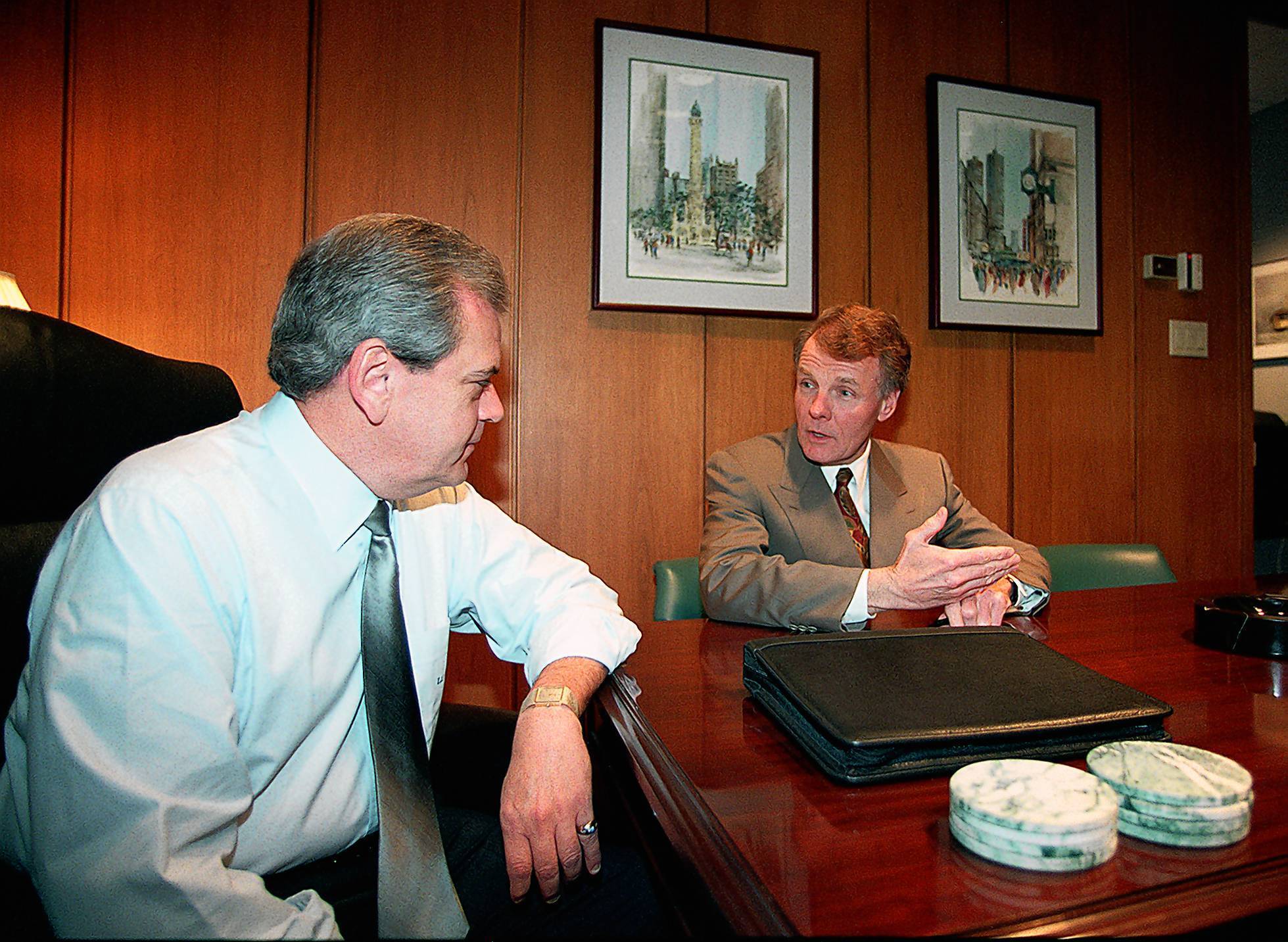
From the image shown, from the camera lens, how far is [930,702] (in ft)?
2.81

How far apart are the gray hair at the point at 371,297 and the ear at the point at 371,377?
0.01 meters

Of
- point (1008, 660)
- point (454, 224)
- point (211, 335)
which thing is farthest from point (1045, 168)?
point (211, 335)

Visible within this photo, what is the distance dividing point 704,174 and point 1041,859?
8.74 ft

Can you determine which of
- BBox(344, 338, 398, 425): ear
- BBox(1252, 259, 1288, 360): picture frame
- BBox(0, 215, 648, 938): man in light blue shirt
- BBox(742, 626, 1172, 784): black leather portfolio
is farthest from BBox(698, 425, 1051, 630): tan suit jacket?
BBox(1252, 259, 1288, 360): picture frame

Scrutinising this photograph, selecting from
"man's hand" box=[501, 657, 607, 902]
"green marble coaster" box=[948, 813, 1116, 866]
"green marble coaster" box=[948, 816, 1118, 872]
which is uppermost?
"green marble coaster" box=[948, 813, 1116, 866]

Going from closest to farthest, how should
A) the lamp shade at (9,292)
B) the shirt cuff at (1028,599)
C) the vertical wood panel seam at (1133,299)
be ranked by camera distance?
the shirt cuff at (1028,599), the lamp shade at (9,292), the vertical wood panel seam at (1133,299)

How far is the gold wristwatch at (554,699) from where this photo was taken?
1110mm

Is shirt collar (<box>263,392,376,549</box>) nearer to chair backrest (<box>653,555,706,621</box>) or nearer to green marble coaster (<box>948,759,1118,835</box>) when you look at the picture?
green marble coaster (<box>948,759,1118,835</box>)

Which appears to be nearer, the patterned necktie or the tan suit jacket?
the tan suit jacket

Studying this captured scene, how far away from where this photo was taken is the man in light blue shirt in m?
0.77

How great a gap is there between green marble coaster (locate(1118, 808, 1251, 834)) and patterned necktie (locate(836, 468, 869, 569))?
4.60 feet

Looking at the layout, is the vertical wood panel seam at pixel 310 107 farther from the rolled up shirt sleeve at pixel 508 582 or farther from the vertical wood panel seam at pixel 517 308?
the rolled up shirt sleeve at pixel 508 582

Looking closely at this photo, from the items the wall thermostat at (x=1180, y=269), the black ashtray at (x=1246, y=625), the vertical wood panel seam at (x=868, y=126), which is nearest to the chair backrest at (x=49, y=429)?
the black ashtray at (x=1246, y=625)

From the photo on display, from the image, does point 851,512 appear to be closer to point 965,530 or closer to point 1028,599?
point 965,530
